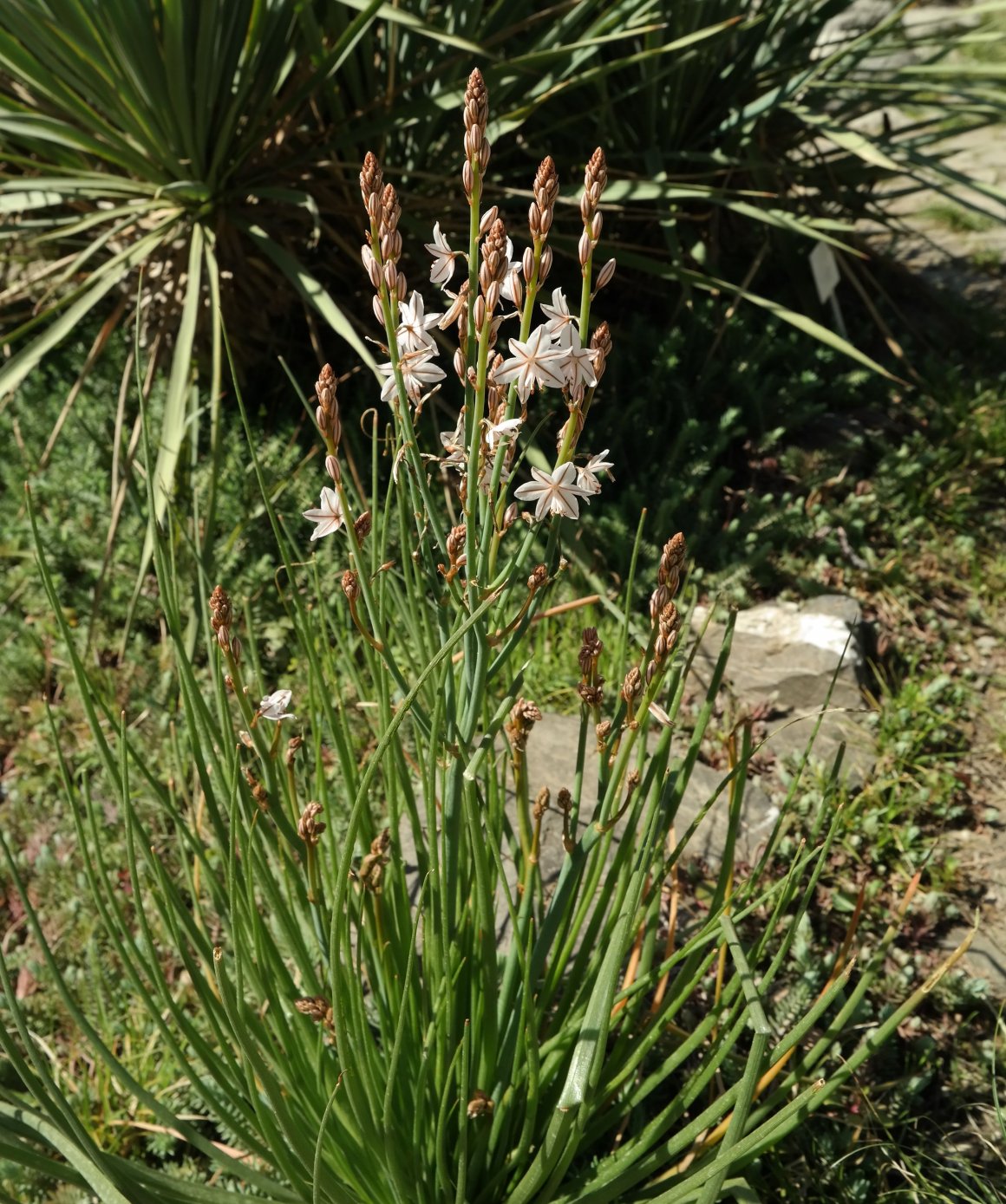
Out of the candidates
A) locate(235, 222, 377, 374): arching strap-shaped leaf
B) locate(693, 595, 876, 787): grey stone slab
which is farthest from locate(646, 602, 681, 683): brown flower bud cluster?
locate(235, 222, 377, 374): arching strap-shaped leaf

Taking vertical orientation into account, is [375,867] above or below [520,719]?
below

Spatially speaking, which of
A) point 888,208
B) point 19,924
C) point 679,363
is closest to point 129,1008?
point 19,924

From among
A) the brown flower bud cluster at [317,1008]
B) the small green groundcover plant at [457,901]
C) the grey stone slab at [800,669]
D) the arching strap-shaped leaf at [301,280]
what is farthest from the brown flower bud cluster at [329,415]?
→ the grey stone slab at [800,669]

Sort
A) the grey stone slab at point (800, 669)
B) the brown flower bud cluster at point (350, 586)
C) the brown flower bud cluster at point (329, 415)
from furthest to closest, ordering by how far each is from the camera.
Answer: the grey stone slab at point (800, 669), the brown flower bud cluster at point (350, 586), the brown flower bud cluster at point (329, 415)

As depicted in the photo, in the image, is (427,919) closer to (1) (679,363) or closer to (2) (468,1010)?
(2) (468,1010)

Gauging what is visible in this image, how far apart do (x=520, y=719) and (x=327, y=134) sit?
7.05ft

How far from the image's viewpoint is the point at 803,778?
90.4 inches

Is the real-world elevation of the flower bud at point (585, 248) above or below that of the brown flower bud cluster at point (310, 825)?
above

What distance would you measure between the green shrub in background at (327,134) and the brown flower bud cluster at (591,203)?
1137mm

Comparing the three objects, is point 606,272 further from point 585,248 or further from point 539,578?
point 539,578

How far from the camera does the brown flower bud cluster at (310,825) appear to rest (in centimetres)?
121

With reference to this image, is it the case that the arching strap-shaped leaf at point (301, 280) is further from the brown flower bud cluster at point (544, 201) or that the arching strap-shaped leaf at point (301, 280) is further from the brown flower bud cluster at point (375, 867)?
the brown flower bud cluster at point (544, 201)

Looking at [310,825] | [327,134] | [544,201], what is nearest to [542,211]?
[544,201]

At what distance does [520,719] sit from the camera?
1.29m
